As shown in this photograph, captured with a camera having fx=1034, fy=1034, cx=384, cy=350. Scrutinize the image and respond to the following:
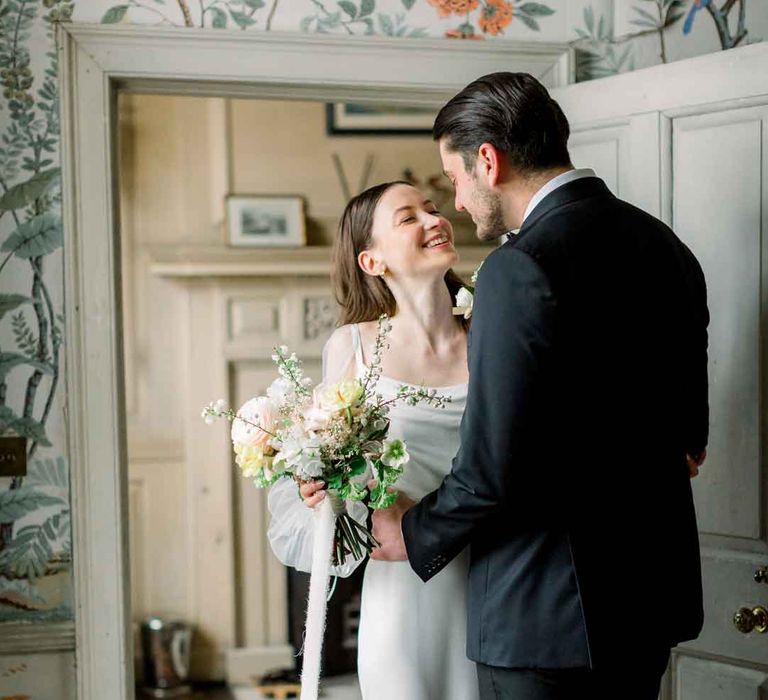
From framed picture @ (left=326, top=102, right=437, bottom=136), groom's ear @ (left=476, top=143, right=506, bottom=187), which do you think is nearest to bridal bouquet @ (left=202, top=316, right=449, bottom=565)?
groom's ear @ (left=476, top=143, right=506, bottom=187)

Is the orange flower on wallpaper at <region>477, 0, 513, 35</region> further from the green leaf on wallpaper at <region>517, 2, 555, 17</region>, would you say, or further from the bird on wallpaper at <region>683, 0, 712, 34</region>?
the bird on wallpaper at <region>683, 0, 712, 34</region>

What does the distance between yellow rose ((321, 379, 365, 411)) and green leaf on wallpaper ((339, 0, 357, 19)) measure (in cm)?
116

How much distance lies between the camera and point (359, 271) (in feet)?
8.20

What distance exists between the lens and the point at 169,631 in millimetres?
4777

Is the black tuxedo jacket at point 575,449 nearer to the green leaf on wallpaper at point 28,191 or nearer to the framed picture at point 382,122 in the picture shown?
the green leaf on wallpaper at point 28,191

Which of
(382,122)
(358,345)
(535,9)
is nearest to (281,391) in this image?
(358,345)

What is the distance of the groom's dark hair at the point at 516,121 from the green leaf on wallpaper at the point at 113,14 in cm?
110

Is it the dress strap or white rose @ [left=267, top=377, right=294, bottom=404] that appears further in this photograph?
the dress strap

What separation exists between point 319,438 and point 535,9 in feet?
4.73

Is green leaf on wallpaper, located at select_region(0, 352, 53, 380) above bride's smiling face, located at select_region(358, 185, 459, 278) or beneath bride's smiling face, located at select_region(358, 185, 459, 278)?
beneath

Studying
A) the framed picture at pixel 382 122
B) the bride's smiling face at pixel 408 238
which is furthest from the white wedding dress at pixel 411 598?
the framed picture at pixel 382 122

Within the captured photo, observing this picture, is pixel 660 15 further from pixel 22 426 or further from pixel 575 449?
pixel 22 426

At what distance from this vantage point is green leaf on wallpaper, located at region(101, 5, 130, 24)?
2516 millimetres

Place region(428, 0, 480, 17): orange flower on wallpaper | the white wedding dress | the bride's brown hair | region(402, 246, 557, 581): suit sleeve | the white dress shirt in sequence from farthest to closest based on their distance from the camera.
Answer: region(428, 0, 480, 17): orange flower on wallpaper
the bride's brown hair
the white wedding dress
the white dress shirt
region(402, 246, 557, 581): suit sleeve
